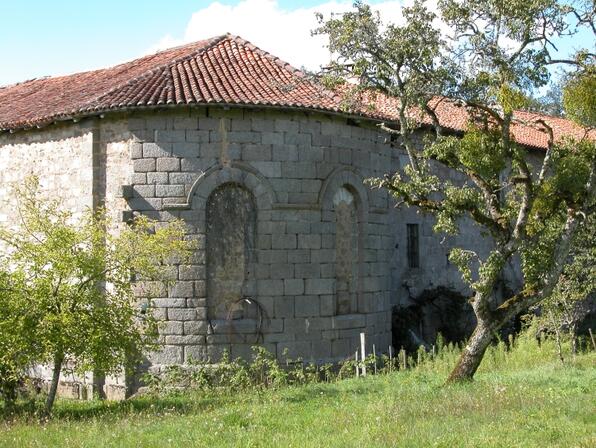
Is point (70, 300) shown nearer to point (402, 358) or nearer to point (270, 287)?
point (270, 287)

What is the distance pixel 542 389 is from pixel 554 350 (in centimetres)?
614

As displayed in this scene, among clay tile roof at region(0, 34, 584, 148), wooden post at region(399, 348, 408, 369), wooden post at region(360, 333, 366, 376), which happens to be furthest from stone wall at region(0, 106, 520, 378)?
→ wooden post at region(399, 348, 408, 369)

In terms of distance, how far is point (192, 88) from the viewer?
47.7 feet

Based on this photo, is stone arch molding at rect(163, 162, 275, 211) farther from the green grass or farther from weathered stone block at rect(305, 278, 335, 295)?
the green grass

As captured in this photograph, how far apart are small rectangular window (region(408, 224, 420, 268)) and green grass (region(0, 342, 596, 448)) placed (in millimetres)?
6441

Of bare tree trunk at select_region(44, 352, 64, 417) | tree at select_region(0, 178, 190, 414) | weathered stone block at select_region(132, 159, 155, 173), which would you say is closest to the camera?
tree at select_region(0, 178, 190, 414)

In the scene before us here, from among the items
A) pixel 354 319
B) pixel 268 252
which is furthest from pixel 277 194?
pixel 354 319

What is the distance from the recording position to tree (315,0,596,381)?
37.6 ft

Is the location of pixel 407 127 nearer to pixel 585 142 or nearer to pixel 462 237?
pixel 585 142

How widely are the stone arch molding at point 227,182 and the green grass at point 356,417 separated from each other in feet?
11.0

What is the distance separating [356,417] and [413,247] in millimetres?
10250

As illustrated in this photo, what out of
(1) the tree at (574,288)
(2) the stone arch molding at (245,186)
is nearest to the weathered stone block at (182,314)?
(2) the stone arch molding at (245,186)

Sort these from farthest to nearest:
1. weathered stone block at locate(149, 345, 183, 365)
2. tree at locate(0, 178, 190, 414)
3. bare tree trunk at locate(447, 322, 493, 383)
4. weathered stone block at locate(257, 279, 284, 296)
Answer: weathered stone block at locate(257, 279, 284, 296) → weathered stone block at locate(149, 345, 183, 365) → bare tree trunk at locate(447, 322, 493, 383) → tree at locate(0, 178, 190, 414)

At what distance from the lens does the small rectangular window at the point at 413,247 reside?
19.2 m
